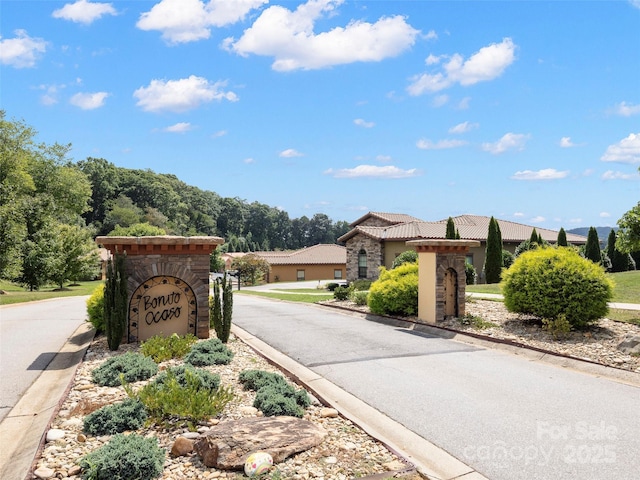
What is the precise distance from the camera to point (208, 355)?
880 cm

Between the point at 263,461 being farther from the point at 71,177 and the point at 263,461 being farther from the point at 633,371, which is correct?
the point at 71,177

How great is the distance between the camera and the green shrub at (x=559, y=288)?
1130 centimetres

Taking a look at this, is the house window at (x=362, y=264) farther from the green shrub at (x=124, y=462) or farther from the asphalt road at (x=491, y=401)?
the green shrub at (x=124, y=462)

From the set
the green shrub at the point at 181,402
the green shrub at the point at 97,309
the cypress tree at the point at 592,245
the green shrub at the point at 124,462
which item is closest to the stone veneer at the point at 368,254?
the cypress tree at the point at 592,245

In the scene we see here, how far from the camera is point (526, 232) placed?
39188 mm

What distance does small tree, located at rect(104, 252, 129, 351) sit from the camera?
32.5ft

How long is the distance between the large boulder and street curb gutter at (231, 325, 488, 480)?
911 millimetres

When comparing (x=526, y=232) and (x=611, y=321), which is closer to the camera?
(x=611, y=321)

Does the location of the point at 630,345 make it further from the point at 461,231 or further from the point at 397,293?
the point at 461,231

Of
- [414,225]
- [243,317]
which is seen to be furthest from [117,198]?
[243,317]

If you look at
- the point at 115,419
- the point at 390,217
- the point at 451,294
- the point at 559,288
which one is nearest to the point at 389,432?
the point at 115,419

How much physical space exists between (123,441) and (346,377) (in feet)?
14.3

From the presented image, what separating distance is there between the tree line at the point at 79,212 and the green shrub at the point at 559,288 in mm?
28740

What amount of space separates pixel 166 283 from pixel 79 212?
146 feet
